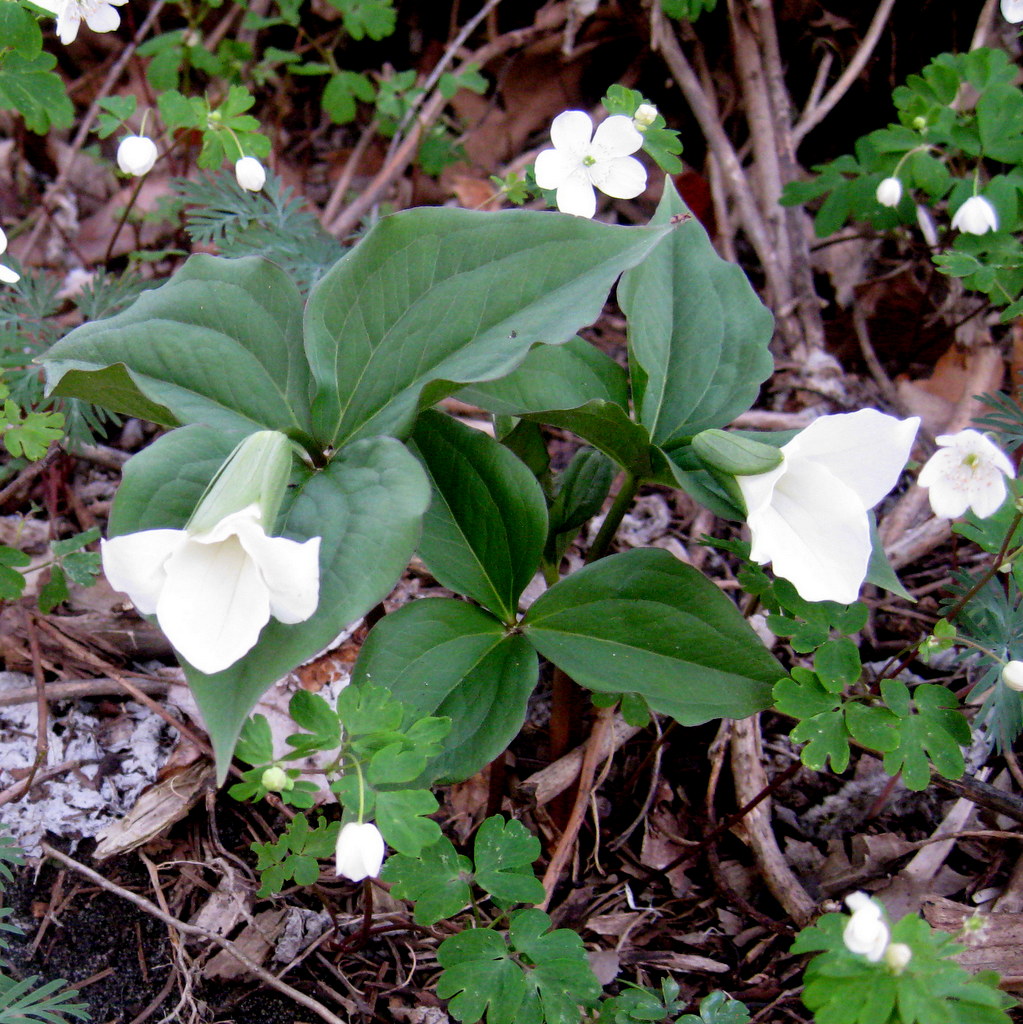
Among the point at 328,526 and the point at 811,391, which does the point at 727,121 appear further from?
the point at 328,526

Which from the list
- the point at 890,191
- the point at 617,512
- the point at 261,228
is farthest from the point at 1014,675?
the point at 261,228

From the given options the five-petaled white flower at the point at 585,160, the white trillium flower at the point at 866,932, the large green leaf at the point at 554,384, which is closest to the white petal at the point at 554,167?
the five-petaled white flower at the point at 585,160

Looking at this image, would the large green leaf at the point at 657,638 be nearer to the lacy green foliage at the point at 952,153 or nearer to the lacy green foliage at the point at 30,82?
the lacy green foliage at the point at 952,153

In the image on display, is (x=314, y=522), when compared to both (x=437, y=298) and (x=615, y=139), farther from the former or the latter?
(x=615, y=139)

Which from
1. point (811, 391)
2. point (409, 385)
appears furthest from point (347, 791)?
point (811, 391)

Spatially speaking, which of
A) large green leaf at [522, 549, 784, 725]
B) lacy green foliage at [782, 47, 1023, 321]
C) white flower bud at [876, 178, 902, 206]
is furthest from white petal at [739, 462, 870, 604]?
white flower bud at [876, 178, 902, 206]
